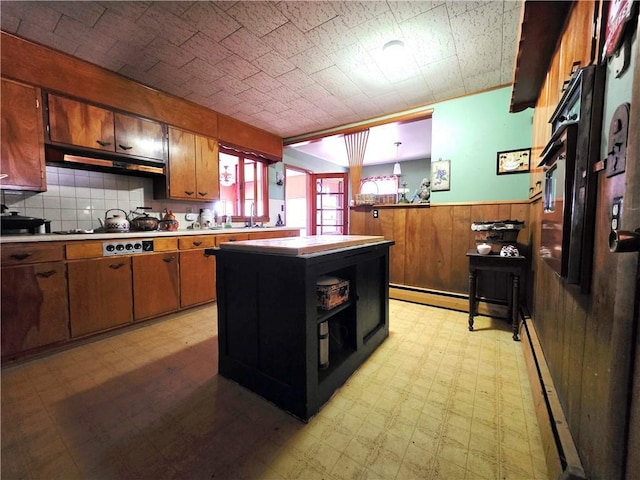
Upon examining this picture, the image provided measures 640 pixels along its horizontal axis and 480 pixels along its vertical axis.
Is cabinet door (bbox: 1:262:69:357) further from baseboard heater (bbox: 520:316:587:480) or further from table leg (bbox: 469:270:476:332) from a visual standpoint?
table leg (bbox: 469:270:476:332)

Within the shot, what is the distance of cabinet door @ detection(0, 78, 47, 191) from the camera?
6.41ft

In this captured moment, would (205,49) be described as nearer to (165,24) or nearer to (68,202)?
(165,24)

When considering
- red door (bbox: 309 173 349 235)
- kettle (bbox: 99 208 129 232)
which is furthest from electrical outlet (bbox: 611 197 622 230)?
red door (bbox: 309 173 349 235)

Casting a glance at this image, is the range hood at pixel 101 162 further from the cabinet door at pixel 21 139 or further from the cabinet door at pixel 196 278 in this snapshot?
the cabinet door at pixel 196 278

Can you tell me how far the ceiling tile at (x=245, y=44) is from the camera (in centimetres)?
206

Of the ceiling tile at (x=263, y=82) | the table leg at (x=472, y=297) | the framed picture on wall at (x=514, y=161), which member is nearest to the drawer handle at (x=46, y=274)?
the ceiling tile at (x=263, y=82)

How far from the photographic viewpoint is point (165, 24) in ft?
6.37

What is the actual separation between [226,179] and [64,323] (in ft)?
11.5

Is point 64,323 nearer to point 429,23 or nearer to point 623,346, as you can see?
point 623,346

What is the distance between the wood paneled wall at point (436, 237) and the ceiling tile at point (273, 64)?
1.94 m

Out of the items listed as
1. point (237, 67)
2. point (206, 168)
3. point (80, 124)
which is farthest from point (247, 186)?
point (80, 124)

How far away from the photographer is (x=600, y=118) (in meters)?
0.82

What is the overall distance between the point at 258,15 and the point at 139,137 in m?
1.77

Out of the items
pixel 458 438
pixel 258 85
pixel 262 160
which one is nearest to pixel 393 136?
pixel 262 160
